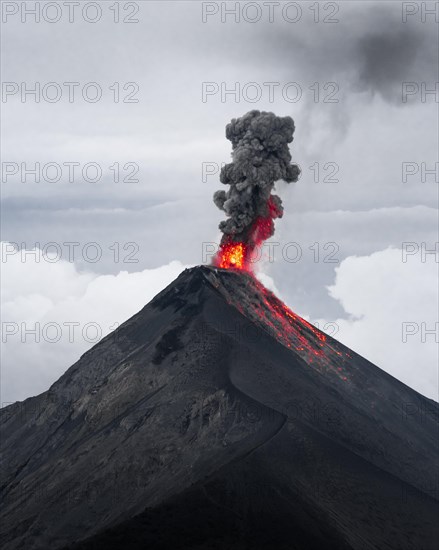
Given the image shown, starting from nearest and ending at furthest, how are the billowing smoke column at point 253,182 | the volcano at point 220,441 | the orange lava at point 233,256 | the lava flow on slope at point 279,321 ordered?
the volcano at point 220,441
the lava flow on slope at point 279,321
the billowing smoke column at point 253,182
the orange lava at point 233,256

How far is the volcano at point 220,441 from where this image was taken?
78.2m

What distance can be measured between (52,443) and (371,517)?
3799 cm

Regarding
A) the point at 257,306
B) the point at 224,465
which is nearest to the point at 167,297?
the point at 257,306

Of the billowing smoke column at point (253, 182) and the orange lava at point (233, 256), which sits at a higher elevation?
the billowing smoke column at point (253, 182)

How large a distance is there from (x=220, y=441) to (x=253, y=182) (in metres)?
46.8

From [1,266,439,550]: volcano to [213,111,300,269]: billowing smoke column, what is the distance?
5.00 m

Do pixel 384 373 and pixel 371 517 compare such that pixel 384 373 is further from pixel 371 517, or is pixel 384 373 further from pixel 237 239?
pixel 371 517

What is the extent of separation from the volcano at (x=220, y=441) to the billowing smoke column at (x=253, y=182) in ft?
16.4

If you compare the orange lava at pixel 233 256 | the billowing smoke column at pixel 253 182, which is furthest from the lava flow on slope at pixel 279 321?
the billowing smoke column at pixel 253 182

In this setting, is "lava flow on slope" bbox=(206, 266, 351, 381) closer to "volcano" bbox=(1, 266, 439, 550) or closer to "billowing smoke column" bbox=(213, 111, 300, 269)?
"volcano" bbox=(1, 266, 439, 550)

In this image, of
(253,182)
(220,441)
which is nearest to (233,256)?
(253,182)

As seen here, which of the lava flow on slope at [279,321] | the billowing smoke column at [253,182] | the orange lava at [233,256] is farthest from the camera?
the orange lava at [233,256]

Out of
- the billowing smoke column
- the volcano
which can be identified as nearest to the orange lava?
the billowing smoke column

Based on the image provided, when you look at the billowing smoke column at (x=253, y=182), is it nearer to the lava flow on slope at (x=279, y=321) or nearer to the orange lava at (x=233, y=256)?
the orange lava at (x=233, y=256)
